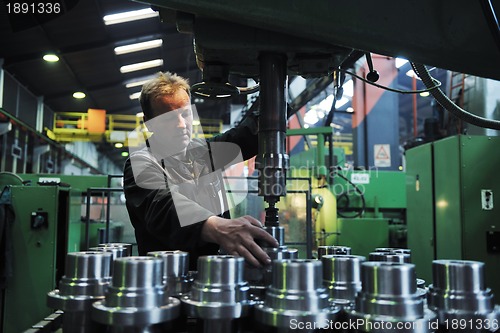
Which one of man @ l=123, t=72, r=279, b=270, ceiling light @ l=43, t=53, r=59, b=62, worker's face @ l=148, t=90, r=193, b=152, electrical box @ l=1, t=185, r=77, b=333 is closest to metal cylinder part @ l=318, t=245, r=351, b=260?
man @ l=123, t=72, r=279, b=270

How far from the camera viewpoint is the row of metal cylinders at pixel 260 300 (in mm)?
483

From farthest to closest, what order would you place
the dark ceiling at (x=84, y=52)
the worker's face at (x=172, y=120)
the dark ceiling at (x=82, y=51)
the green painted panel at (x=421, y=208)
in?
1. the dark ceiling at (x=84, y=52)
2. the dark ceiling at (x=82, y=51)
3. the green painted panel at (x=421, y=208)
4. the worker's face at (x=172, y=120)

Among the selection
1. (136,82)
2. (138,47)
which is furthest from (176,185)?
(136,82)

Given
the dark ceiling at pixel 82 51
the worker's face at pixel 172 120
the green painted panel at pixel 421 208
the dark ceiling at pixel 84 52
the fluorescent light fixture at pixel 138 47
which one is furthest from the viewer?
the fluorescent light fixture at pixel 138 47

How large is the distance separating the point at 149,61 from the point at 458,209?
228 inches

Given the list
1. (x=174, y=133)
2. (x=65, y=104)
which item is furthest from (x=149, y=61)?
(x=174, y=133)

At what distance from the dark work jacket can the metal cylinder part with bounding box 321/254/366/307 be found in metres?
0.22

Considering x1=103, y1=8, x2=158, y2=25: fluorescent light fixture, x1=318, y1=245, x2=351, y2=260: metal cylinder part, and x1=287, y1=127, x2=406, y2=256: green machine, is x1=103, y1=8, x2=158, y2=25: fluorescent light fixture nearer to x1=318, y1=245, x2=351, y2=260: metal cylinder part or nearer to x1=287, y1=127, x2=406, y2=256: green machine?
x1=287, y1=127, x2=406, y2=256: green machine

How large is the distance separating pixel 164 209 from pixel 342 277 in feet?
1.07

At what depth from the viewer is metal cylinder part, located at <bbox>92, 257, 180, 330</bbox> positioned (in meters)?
0.48

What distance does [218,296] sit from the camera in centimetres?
52

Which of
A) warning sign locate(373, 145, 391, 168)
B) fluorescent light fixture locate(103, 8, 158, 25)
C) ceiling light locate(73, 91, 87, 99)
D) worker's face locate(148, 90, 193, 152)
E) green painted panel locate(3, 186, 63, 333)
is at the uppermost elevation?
fluorescent light fixture locate(103, 8, 158, 25)

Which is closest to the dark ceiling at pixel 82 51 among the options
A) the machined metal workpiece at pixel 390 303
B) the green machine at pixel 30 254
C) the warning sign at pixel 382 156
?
the green machine at pixel 30 254

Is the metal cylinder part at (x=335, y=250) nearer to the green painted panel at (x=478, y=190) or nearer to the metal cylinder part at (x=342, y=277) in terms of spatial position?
the metal cylinder part at (x=342, y=277)
